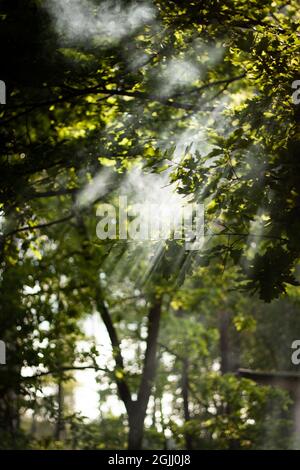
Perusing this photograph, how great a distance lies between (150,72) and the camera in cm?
545

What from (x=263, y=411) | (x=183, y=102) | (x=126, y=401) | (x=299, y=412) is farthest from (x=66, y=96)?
(x=299, y=412)

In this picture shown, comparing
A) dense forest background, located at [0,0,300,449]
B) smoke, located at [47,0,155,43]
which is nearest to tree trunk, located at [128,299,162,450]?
dense forest background, located at [0,0,300,449]

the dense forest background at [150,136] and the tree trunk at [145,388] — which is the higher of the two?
the dense forest background at [150,136]

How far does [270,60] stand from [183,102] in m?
2.70

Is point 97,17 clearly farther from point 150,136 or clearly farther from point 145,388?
point 145,388

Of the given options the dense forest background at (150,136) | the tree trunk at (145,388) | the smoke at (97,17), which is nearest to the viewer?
the dense forest background at (150,136)

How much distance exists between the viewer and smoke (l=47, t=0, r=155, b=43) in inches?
189

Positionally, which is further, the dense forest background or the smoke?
the smoke

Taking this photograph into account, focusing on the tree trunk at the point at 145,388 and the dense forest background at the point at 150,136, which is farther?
the tree trunk at the point at 145,388

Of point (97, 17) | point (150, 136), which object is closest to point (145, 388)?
point (150, 136)

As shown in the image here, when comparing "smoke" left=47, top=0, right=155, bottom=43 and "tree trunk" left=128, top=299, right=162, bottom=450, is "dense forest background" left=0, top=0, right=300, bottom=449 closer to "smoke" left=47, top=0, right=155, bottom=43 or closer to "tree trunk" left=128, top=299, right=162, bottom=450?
"smoke" left=47, top=0, right=155, bottom=43

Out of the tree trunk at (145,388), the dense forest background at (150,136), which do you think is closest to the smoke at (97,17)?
the dense forest background at (150,136)

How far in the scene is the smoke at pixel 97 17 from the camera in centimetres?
480

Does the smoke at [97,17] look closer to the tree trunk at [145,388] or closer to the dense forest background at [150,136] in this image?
the dense forest background at [150,136]
